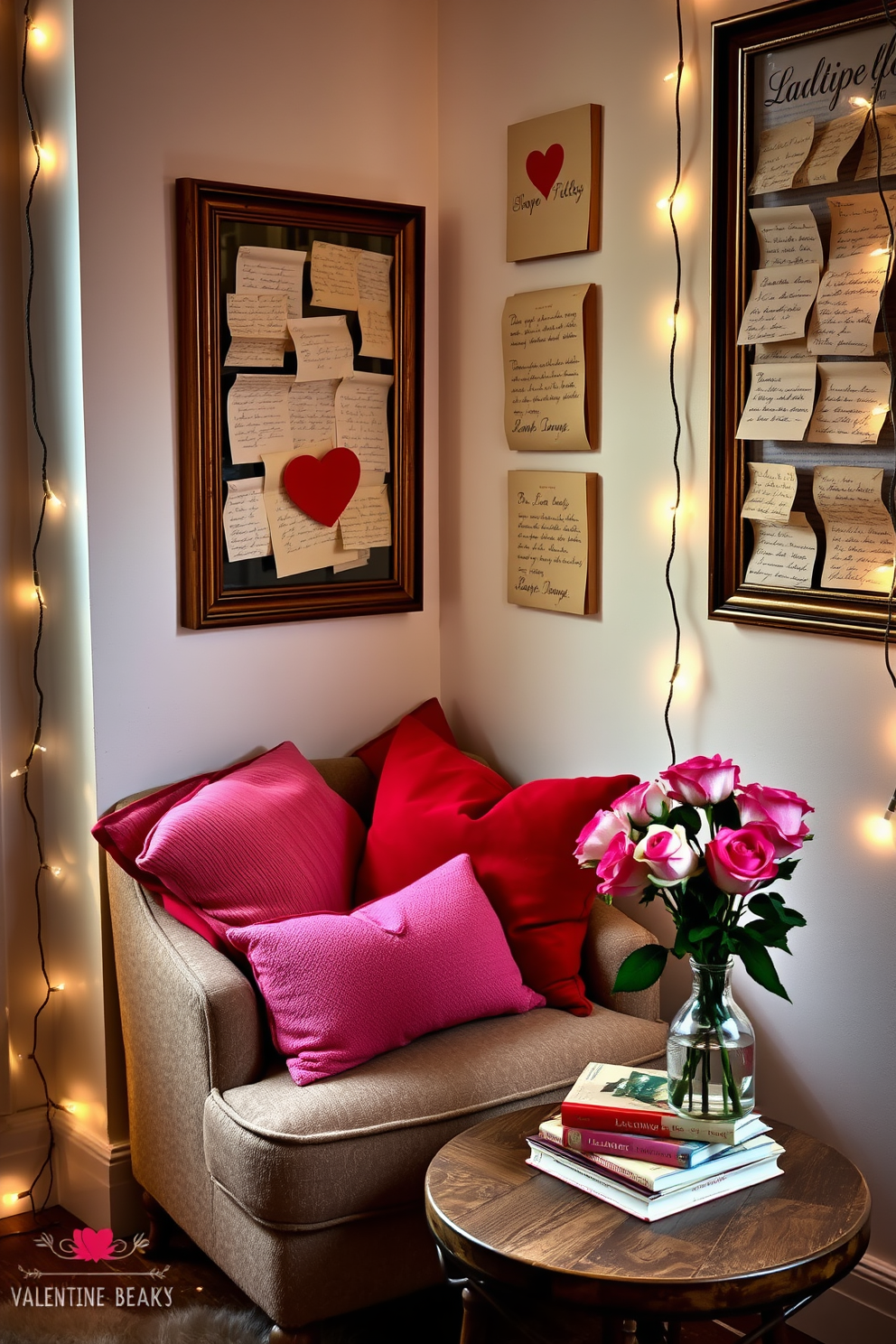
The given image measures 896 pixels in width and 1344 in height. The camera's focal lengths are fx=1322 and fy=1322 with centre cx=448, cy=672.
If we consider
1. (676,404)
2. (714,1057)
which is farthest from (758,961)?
(676,404)

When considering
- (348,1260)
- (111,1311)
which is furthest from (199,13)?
(111,1311)

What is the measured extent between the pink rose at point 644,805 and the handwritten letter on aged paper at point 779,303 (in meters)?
0.82

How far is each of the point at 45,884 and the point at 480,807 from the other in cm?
93

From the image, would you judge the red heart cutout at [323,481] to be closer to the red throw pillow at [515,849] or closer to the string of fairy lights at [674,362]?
the red throw pillow at [515,849]

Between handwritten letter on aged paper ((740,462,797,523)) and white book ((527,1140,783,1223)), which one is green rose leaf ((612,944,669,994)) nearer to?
white book ((527,1140,783,1223))

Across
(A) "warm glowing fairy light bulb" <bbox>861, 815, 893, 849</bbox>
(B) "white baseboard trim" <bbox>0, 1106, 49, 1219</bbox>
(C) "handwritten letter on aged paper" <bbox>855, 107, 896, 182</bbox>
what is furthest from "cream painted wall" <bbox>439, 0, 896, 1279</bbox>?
(B) "white baseboard trim" <bbox>0, 1106, 49, 1219</bbox>

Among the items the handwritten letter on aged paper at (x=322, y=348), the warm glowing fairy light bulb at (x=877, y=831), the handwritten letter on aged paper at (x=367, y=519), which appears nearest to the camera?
the warm glowing fairy light bulb at (x=877, y=831)

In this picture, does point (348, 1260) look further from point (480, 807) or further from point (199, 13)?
point (199, 13)

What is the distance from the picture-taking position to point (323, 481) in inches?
108

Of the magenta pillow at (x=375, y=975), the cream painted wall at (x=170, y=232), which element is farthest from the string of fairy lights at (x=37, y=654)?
the magenta pillow at (x=375, y=975)

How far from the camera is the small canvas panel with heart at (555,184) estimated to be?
8.14 ft

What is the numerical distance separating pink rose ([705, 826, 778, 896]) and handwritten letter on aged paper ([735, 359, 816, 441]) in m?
0.75

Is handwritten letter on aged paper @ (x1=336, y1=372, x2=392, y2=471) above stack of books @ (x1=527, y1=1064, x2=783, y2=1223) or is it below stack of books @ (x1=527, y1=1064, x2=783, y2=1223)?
above

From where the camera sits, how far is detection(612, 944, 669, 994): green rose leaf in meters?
1.83
